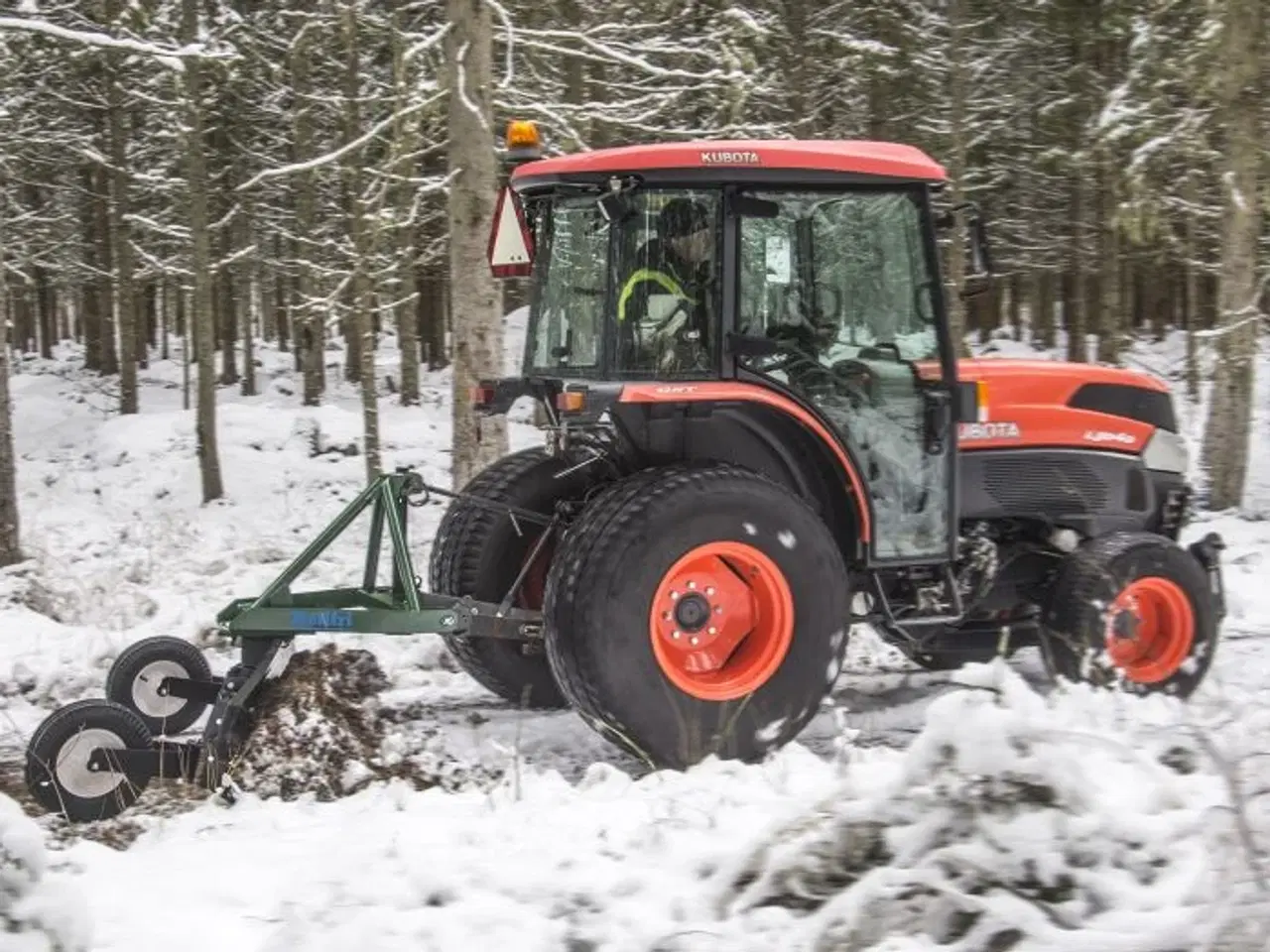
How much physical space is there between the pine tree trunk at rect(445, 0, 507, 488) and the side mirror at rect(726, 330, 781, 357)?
464cm

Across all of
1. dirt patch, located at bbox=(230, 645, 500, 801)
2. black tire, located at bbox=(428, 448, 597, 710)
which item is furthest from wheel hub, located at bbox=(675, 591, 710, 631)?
black tire, located at bbox=(428, 448, 597, 710)

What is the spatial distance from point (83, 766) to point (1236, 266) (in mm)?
11783

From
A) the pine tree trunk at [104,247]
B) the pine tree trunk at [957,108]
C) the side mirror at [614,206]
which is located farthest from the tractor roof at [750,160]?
the pine tree trunk at [104,247]

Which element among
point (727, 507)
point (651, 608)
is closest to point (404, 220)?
point (727, 507)

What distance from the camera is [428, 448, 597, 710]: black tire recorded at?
6.52 m

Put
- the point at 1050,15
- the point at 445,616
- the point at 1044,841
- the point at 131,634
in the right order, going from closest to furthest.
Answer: the point at 1044,841 → the point at 445,616 → the point at 131,634 → the point at 1050,15

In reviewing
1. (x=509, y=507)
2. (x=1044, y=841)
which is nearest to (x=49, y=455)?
(x=509, y=507)

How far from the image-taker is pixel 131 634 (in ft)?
27.3

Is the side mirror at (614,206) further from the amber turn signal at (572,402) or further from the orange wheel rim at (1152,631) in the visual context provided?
the orange wheel rim at (1152,631)

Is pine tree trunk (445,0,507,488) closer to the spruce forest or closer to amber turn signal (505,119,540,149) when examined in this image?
the spruce forest

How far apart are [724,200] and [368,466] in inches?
452

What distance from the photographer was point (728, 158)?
5.59 m

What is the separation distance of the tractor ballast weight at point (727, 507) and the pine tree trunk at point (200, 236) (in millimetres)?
10830

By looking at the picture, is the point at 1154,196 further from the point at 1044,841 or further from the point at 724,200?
the point at 1044,841
